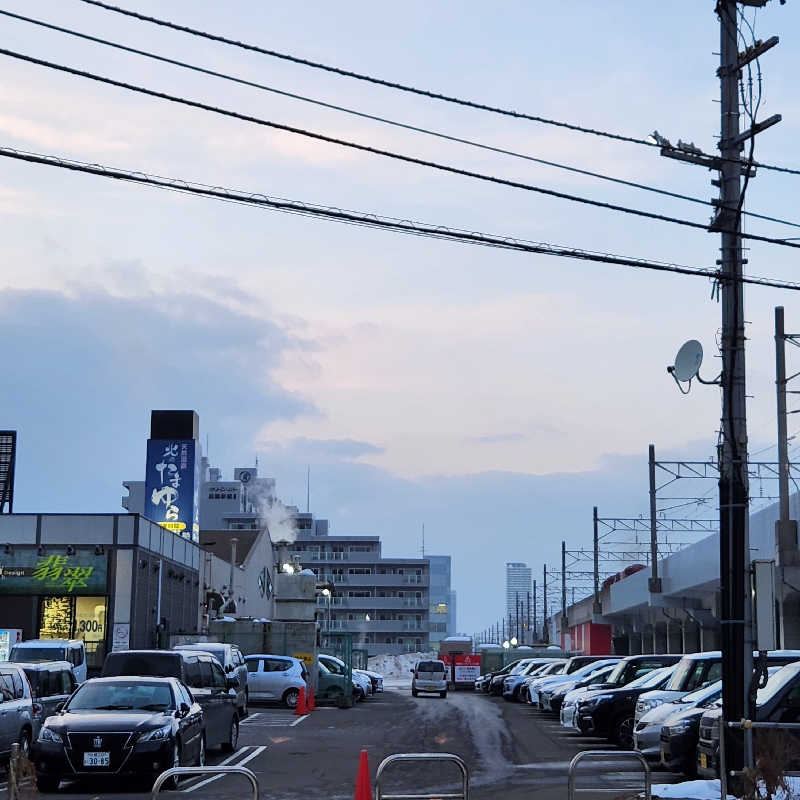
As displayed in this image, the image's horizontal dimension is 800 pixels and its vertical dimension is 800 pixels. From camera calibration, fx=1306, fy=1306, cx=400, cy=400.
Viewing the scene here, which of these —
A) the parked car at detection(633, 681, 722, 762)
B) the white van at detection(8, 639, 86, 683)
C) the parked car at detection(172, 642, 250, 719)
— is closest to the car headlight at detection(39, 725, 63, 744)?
the parked car at detection(633, 681, 722, 762)

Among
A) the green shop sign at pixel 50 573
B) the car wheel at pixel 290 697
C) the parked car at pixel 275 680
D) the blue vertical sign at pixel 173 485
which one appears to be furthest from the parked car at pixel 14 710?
the blue vertical sign at pixel 173 485

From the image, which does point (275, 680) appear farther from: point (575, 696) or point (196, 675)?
point (196, 675)

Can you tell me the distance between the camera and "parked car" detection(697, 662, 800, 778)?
1664 cm

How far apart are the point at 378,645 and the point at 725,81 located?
129 metres

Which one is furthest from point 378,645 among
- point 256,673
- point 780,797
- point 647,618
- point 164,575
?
point 780,797

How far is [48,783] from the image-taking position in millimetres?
17031

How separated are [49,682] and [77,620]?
26552 mm

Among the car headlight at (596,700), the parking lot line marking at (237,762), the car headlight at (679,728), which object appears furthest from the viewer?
the car headlight at (596,700)

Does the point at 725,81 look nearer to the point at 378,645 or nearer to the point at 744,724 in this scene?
the point at 744,724

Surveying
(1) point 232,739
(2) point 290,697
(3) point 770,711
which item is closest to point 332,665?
(2) point 290,697

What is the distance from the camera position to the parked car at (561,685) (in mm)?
37566

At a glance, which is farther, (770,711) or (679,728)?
(679,728)

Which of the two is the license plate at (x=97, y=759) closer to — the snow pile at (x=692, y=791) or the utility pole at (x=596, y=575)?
the snow pile at (x=692, y=791)

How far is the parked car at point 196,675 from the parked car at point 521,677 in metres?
26.8
